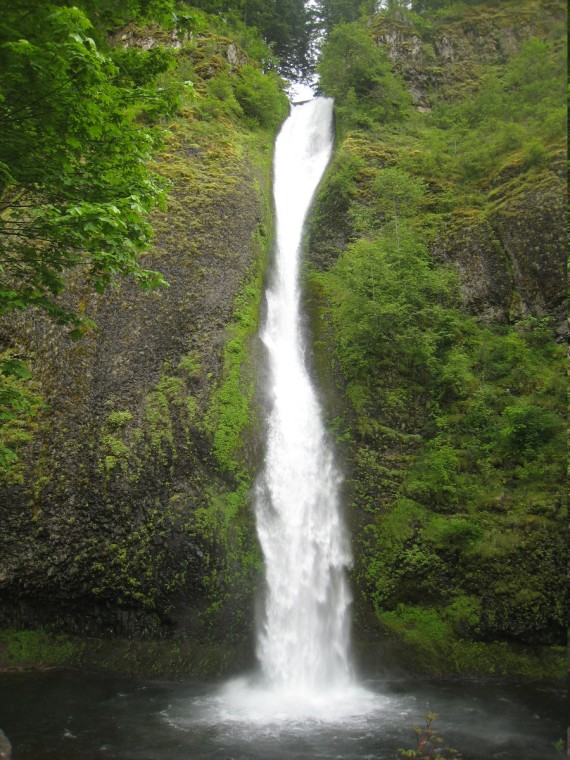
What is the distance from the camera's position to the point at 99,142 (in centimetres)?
547

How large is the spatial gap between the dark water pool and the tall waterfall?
2.63ft

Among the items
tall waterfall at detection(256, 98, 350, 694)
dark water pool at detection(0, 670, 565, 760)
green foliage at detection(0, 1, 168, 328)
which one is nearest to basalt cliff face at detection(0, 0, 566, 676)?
tall waterfall at detection(256, 98, 350, 694)

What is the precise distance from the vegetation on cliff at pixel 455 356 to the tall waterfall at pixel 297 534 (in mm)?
582

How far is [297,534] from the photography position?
34.7 feet

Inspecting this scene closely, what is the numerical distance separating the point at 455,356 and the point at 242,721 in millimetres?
9731

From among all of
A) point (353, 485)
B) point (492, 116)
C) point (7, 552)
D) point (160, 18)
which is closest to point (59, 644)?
point (7, 552)

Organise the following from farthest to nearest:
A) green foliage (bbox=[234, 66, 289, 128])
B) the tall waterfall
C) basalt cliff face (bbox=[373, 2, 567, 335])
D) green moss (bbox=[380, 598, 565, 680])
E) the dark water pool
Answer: green foliage (bbox=[234, 66, 289, 128]) → basalt cliff face (bbox=[373, 2, 567, 335]) → the tall waterfall → green moss (bbox=[380, 598, 565, 680]) → the dark water pool

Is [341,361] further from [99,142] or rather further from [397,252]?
[99,142]

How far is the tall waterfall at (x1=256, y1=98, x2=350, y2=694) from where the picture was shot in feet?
29.7

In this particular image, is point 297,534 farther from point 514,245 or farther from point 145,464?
point 514,245

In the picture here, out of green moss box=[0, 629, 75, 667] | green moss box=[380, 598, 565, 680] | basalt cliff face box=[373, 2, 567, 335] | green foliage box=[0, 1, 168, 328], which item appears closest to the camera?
green foliage box=[0, 1, 168, 328]

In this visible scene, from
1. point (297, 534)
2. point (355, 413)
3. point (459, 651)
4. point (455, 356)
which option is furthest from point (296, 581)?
point (455, 356)

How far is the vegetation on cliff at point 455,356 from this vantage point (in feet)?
31.2

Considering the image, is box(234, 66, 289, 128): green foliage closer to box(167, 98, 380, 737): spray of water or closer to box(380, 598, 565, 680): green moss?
box(167, 98, 380, 737): spray of water
